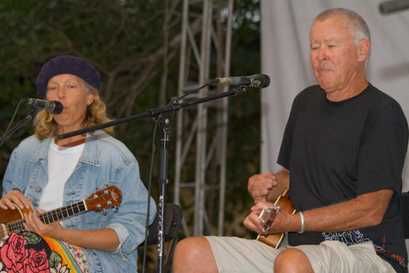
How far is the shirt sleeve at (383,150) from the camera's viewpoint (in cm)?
340

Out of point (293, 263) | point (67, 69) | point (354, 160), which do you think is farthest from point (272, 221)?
point (67, 69)

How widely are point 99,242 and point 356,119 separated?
1.34m


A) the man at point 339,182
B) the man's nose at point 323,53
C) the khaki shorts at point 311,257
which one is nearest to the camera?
the khaki shorts at point 311,257

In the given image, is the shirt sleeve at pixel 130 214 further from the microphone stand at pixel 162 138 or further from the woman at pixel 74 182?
the microphone stand at pixel 162 138

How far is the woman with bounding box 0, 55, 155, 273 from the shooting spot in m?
3.87

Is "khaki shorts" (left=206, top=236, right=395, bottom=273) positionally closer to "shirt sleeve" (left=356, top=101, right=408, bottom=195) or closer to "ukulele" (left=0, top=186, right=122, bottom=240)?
"shirt sleeve" (left=356, top=101, right=408, bottom=195)

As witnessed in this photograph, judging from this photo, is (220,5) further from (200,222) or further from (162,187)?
(162,187)

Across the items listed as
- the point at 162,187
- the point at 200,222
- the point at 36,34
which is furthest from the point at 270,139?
the point at 36,34

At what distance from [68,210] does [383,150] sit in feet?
4.97

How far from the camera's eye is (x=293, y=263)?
3.12 metres

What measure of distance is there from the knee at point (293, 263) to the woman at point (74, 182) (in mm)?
1046

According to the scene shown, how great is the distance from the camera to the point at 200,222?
6.36 m

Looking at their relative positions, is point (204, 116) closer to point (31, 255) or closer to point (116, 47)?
point (116, 47)

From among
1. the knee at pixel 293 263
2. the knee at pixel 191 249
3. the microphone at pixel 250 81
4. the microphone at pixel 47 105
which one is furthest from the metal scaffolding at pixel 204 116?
the knee at pixel 293 263
